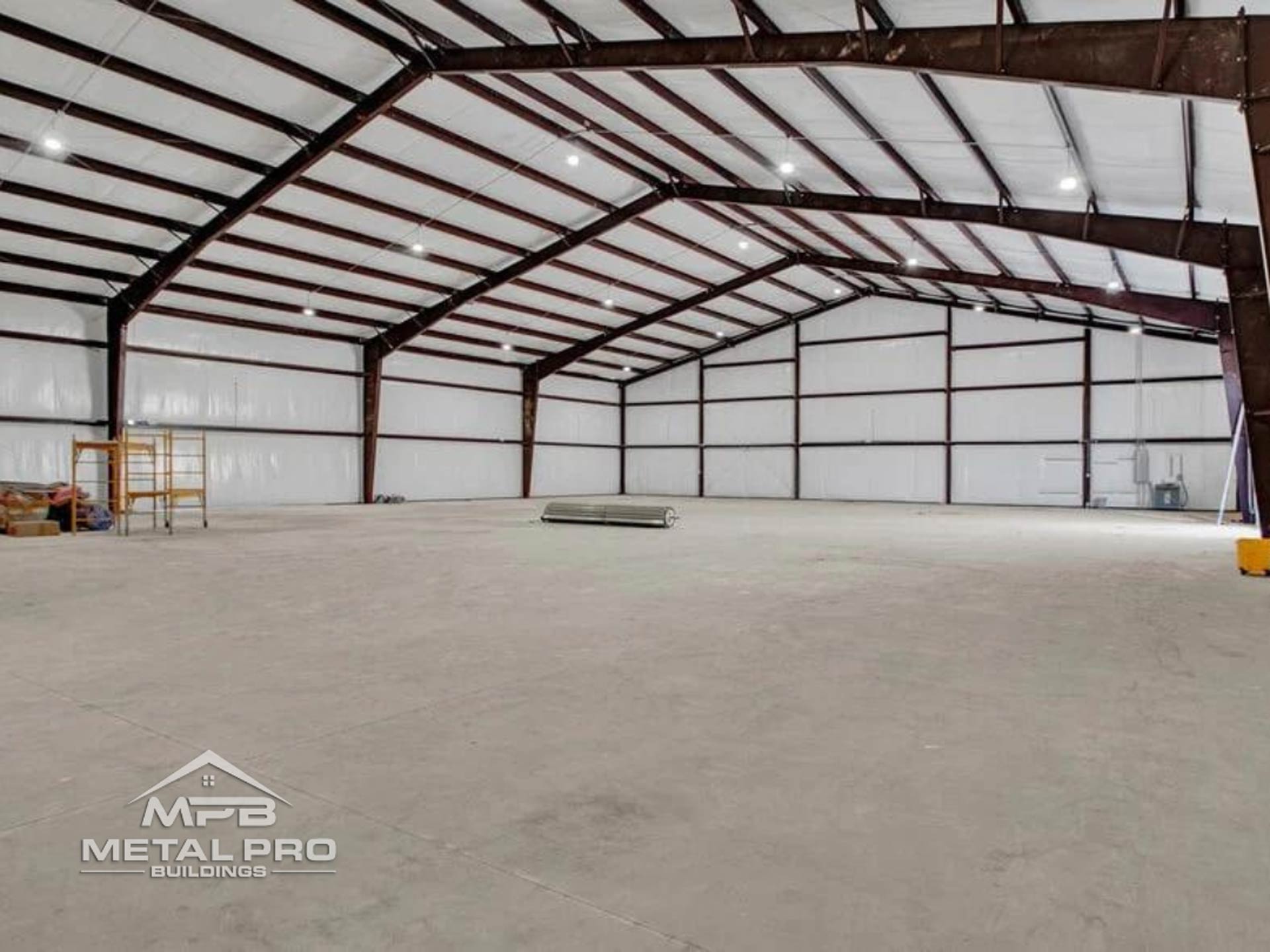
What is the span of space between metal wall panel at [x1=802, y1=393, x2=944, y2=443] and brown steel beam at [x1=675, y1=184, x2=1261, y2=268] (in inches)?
491

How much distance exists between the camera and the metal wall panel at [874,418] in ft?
87.7

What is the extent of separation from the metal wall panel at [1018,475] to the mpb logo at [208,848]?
26.3 m

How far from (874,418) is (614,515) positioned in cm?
1516

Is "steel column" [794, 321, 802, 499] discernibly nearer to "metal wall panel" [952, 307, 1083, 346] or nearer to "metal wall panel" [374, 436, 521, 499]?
"metal wall panel" [952, 307, 1083, 346]

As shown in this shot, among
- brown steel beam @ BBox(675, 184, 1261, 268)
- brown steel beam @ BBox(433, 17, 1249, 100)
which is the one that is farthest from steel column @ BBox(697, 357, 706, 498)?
brown steel beam @ BBox(433, 17, 1249, 100)

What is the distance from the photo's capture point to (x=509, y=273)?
2142cm

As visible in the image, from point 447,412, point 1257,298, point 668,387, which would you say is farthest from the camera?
point 668,387

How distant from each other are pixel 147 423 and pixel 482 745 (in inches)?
815

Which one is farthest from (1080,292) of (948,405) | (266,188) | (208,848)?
(208,848)

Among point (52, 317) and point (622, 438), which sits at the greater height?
point (52, 317)

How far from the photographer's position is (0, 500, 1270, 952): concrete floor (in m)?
2.10

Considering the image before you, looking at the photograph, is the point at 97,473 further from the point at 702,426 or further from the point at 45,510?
the point at 702,426

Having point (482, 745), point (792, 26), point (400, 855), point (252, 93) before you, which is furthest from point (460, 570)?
point (252, 93)

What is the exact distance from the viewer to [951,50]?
27.2ft
